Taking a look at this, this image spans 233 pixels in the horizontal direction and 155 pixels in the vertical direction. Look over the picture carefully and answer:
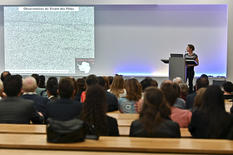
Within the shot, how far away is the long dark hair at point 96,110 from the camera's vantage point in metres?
3.06

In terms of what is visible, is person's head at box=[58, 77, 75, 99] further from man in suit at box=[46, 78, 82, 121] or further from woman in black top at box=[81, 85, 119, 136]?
woman in black top at box=[81, 85, 119, 136]

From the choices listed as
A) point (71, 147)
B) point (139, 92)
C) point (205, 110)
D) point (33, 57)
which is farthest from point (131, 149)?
point (33, 57)

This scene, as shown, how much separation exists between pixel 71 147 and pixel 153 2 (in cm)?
829

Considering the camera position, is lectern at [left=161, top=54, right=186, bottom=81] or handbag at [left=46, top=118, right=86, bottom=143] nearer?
handbag at [left=46, top=118, right=86, bottom=143]

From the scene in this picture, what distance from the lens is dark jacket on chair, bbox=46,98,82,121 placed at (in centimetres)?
370

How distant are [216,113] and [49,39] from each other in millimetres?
8343

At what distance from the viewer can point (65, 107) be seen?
373 centimetres

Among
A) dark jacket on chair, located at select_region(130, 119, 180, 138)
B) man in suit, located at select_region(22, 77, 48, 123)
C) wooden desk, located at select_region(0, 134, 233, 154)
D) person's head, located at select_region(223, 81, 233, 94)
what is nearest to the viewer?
wooden desk, located at select_region(0, 134, 233, 154)

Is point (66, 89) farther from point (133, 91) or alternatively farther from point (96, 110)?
point (133, 91)

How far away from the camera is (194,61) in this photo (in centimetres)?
866

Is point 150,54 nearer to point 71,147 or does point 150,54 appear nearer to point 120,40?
point 120,40

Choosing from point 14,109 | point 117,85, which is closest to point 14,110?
point 14,109

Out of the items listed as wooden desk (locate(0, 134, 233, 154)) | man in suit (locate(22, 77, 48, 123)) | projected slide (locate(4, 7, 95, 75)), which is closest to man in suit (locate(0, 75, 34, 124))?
man in suit (locate(22, 77, 48, 123))

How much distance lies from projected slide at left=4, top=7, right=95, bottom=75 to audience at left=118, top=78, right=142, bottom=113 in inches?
241
